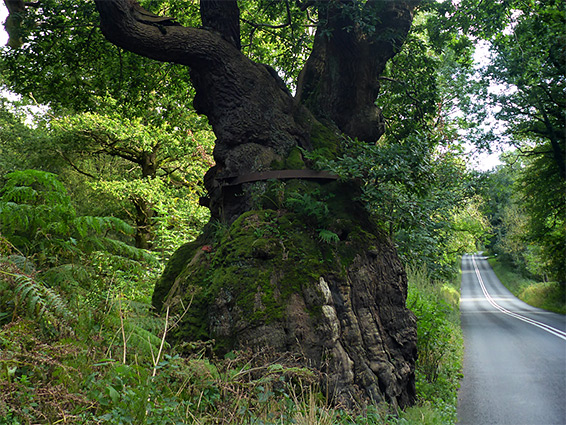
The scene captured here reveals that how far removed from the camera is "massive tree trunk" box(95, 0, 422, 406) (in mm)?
5031

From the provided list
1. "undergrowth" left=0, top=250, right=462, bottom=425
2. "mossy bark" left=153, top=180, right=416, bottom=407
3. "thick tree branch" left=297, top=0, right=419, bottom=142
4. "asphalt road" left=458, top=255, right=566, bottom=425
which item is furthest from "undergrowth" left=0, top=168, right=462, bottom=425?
"thick tree branch" left=297, top=0, right=419, bottom=142

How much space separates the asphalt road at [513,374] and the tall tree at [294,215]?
2456 mm

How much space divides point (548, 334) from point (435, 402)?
36.8 feet

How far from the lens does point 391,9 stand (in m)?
7.39

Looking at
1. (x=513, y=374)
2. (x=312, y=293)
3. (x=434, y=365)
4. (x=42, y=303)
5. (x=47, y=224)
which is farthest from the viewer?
(x=513, y=374)

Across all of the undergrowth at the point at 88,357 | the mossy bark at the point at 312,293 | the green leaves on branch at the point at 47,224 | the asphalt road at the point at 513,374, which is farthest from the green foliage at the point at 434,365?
Result: the green leaves on branch at the point at 47,224

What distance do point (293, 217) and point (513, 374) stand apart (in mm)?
7595

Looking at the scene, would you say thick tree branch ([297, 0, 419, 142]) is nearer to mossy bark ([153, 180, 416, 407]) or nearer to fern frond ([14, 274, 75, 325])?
mossy bark ([153, 180, 416, 407])

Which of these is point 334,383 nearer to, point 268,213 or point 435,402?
point 268,213

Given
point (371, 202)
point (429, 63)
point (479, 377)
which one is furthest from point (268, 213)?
point (479, 377)

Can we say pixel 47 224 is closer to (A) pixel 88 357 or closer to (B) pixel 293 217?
(A) pixel 88 357

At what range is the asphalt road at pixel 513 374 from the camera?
729 cm

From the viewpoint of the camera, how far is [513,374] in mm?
10055

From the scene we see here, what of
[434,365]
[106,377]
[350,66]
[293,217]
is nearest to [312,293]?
[293,217]
